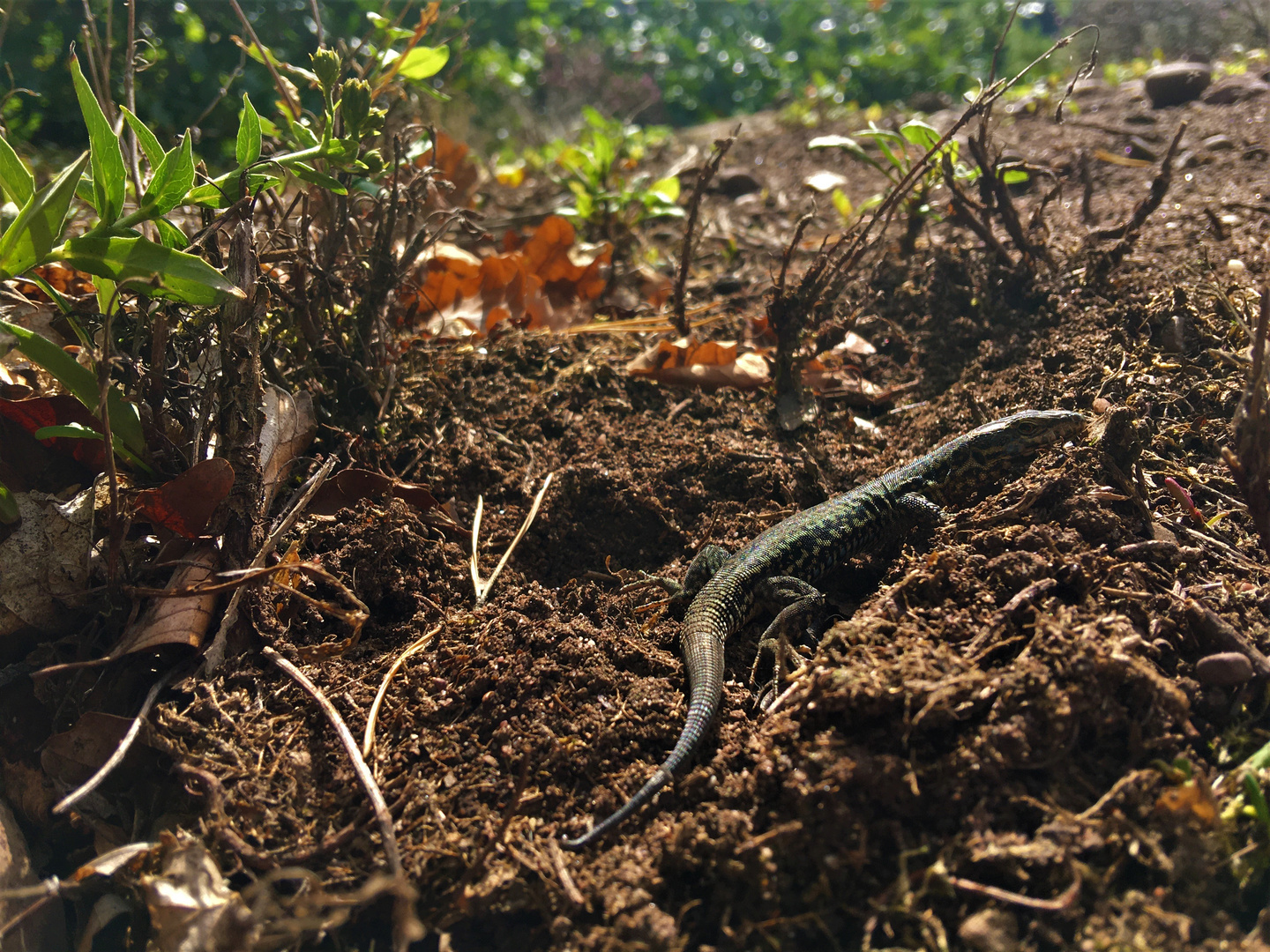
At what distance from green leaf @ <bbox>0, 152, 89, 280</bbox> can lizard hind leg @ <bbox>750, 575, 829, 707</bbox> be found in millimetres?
2474

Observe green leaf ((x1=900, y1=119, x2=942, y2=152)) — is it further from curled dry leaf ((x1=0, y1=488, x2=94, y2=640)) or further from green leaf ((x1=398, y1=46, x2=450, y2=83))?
curled dry leaf ((x1=0, y1=488, x2=94, y2=640))

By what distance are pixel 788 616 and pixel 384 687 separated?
1.49 metres

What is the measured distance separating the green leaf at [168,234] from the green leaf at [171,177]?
0.13ft

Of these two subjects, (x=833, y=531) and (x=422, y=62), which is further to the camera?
(x=422, y=62)

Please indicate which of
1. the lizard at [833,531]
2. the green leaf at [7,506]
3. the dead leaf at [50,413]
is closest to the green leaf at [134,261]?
the dead leaf at [50,413]

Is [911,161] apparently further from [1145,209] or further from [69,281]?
[69,281]

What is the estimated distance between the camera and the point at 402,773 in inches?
92.7

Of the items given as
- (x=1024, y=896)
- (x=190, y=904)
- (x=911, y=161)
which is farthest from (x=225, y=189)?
(x=911, y=161)

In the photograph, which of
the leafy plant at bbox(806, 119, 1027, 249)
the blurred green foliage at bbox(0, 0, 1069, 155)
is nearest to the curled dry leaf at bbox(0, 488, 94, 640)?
the leafy plant at bbox(806, 119, 1027, 249)

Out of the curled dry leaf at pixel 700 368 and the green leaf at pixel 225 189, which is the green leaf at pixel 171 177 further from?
the curled dry leaf at pixel 700 368

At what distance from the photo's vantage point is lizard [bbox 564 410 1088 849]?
305 cm

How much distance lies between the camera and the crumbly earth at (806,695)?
6.39 ft

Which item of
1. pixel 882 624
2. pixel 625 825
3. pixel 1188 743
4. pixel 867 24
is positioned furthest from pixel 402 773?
pixel 867 24

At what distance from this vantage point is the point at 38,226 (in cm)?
204
